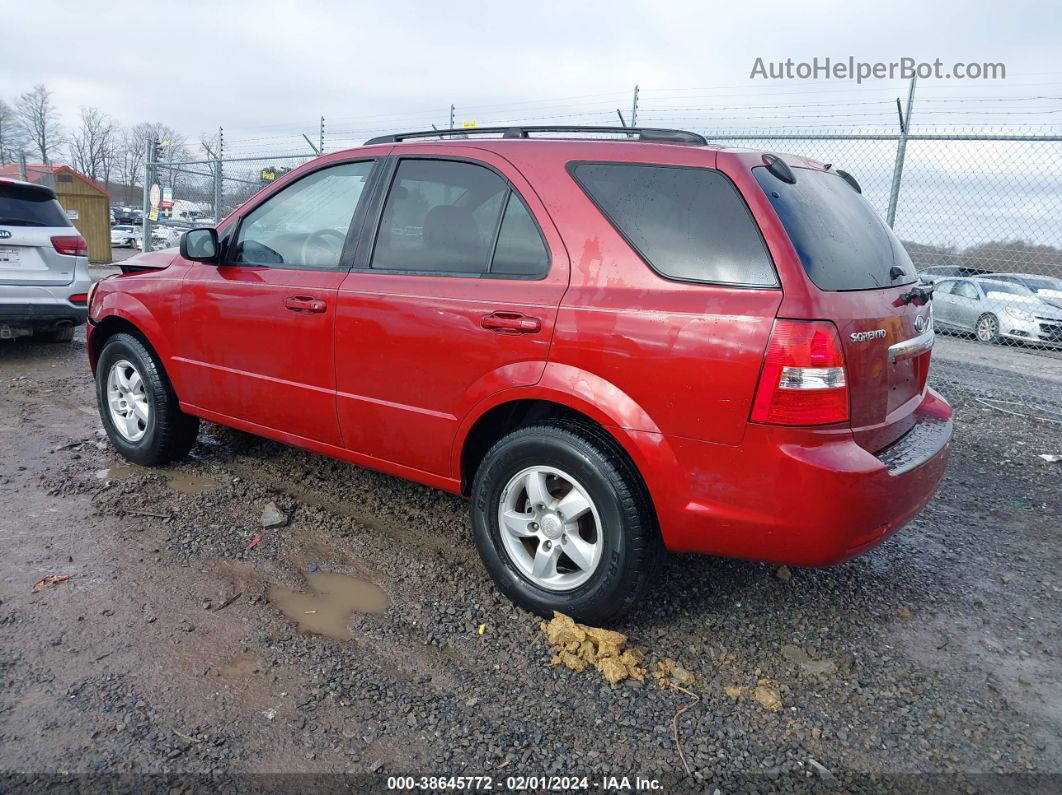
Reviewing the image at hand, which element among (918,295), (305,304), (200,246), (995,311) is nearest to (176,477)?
(200,246)

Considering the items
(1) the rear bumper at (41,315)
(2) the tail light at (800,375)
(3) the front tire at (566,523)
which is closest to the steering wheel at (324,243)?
(3) the front tire at (566,523)

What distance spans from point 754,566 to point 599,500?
1.23m

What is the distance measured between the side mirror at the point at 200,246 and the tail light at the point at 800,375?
286cm

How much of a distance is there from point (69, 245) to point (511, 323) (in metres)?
6.34

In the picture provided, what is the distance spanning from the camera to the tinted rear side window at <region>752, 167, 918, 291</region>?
255 cm

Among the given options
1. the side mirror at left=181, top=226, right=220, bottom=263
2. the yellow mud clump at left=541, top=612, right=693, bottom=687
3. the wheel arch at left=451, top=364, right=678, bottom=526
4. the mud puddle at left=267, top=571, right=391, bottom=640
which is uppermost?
the side mirror at left=181, top=226, right=220, bottom=263

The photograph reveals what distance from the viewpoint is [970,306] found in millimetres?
13906

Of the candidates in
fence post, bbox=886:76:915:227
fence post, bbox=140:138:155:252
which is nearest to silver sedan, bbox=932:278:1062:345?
fence post, bbox=886:76:915:227

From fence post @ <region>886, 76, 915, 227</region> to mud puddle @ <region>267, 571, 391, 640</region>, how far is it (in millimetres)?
6135

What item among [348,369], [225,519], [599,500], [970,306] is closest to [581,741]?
[599,500]

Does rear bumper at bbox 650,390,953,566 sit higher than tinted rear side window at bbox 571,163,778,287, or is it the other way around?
tinted rear side window at bbox 571,163,778,287

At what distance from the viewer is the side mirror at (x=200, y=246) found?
3.84 metres

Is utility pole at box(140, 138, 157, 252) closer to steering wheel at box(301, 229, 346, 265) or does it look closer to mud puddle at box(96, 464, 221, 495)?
mud puddle at box(96, 464, 221, 495)

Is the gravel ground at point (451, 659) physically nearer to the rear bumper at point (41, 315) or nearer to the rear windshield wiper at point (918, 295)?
the rear windshield wiper at point (918, 295)
